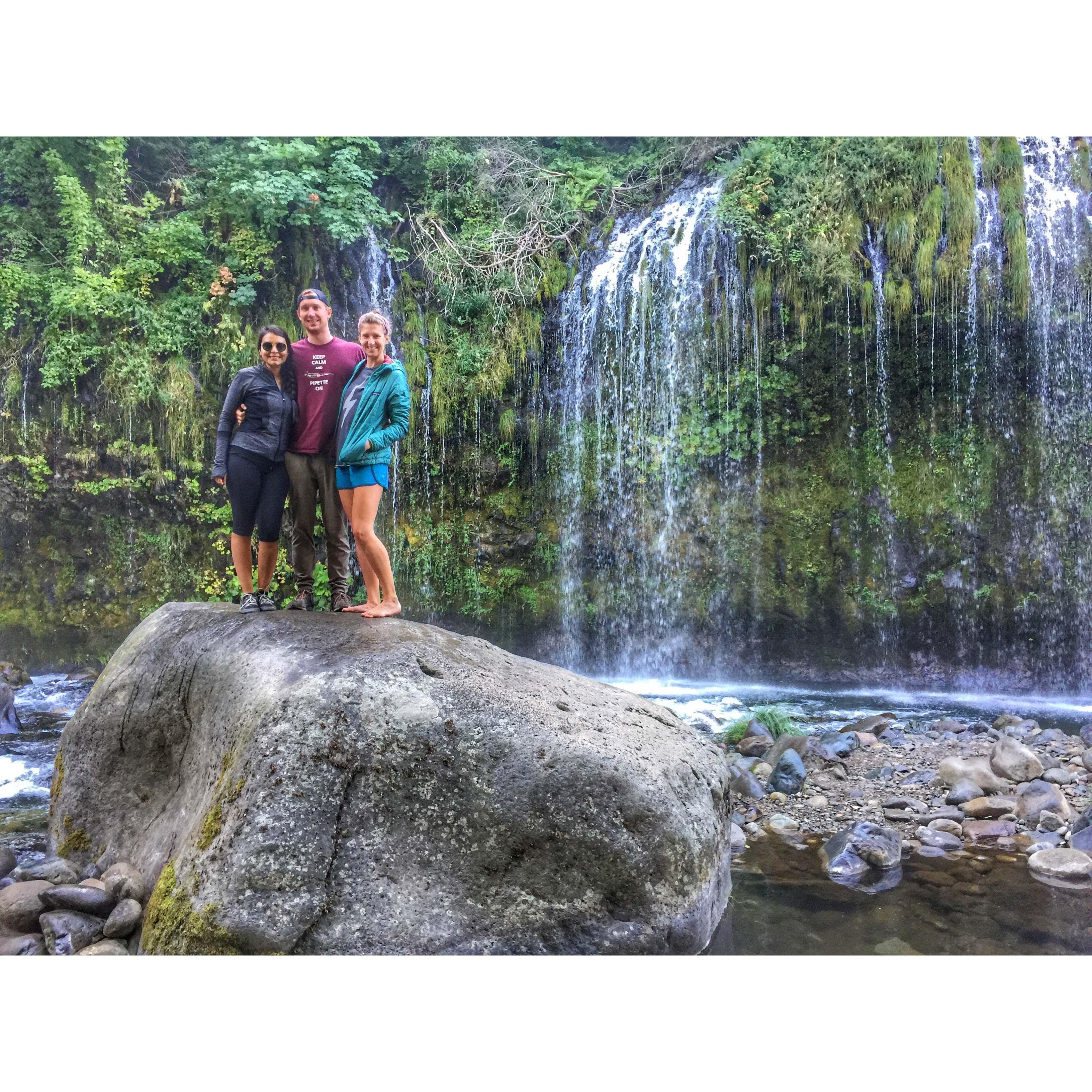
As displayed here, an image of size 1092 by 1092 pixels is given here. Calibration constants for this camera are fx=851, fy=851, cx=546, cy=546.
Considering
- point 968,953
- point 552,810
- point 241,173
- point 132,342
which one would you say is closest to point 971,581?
point 968,953

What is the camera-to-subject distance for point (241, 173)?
7699 millimetres

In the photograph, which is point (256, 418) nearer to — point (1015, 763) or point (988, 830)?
point (988, 830)

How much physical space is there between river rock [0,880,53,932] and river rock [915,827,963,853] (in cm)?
373

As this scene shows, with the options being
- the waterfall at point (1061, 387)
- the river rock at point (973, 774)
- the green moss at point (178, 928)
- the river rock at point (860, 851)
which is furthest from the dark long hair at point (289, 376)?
the waterfall at point (1061, 387)

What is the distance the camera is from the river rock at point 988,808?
4.30 metres

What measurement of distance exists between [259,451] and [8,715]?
401 centimetres

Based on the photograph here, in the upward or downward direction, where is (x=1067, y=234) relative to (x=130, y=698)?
upward

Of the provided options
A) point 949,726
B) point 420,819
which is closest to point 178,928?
point 420,819

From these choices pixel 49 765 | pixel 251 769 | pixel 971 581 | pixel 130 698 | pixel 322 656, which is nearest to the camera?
pixel 251 769

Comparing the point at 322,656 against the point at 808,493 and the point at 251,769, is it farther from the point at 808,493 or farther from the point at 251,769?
the point at 808,493

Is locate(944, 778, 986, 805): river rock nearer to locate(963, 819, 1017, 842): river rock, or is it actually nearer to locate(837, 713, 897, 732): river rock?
locate(963, 819, 1017, 842): river rock

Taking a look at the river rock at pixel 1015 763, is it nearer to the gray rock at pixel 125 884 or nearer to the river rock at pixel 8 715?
the gray rock at pixel 125 884

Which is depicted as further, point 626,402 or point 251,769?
point 626,402

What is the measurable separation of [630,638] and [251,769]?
589cm
